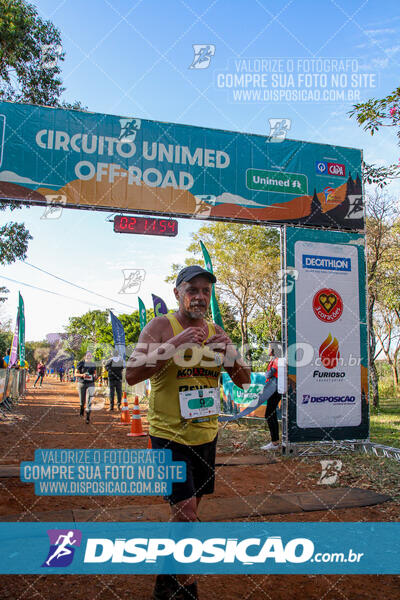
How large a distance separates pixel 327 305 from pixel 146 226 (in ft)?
11.8

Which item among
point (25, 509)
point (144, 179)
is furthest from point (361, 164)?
point (25, 509)

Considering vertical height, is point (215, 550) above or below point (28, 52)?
below

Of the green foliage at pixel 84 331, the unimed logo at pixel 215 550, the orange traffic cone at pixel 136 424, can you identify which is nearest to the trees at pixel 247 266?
the orange traffic cone at pixel 136 424

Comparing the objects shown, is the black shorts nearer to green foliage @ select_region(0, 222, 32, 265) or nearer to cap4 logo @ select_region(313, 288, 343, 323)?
cap4 logo @ select_region(313, 288, 343, 323)

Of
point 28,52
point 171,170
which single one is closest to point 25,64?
point 28,52

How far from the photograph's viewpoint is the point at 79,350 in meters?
79.9

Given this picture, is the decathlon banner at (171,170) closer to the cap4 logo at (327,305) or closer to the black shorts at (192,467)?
the cap4 logo at (327,305)

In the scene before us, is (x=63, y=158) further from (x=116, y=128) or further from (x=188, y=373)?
(x=188, y=373)

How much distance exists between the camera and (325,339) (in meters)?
8.11

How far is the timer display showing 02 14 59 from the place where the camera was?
7.63 meters

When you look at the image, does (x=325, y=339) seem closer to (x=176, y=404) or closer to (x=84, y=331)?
(x=176, y=404)

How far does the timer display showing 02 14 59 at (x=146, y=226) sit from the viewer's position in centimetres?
763

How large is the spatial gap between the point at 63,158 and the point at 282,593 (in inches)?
269

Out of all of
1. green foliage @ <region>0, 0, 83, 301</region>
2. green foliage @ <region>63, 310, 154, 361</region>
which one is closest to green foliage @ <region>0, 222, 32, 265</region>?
green foliage @ <region>0, 0, 83, 301</region>
